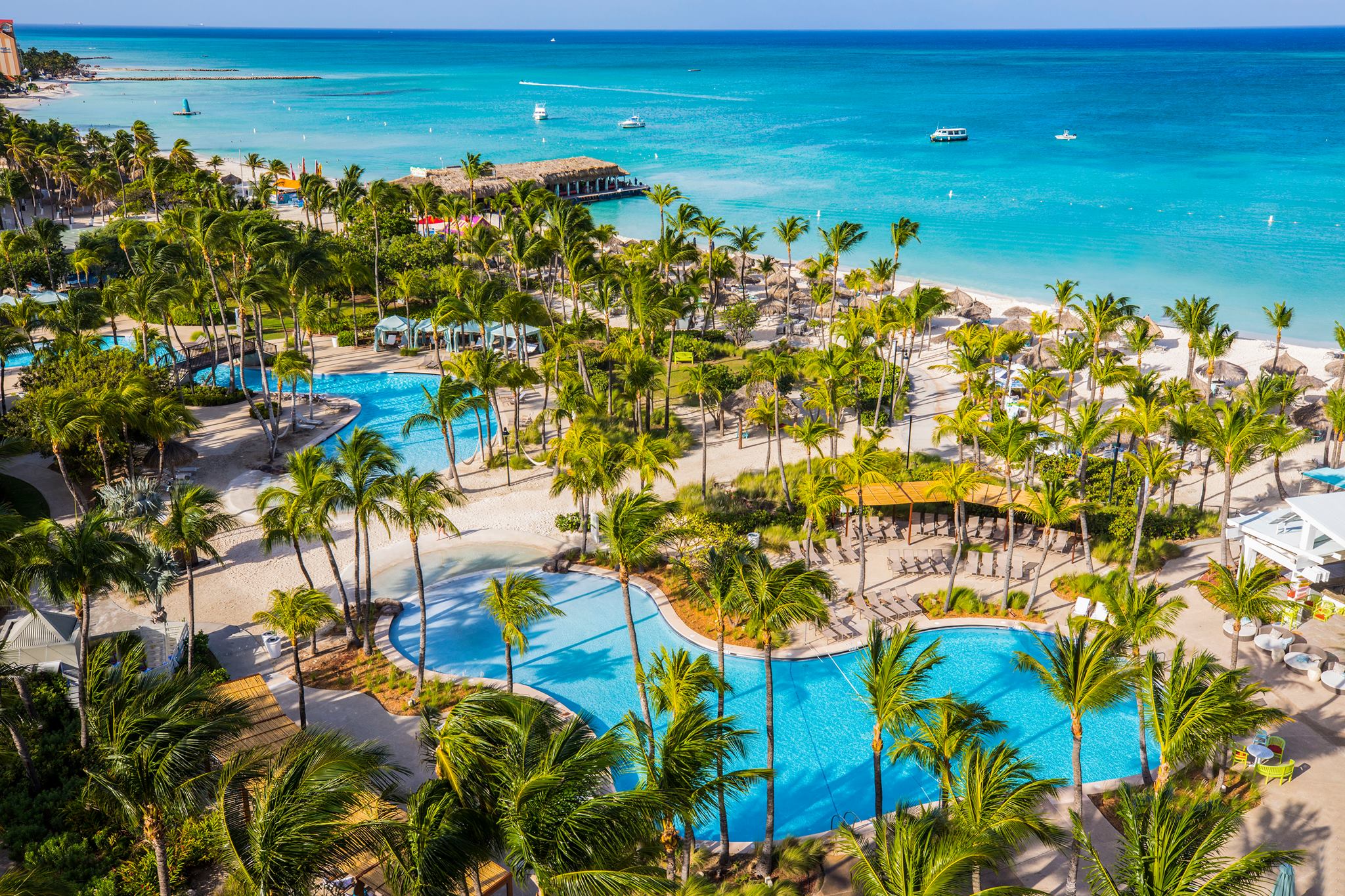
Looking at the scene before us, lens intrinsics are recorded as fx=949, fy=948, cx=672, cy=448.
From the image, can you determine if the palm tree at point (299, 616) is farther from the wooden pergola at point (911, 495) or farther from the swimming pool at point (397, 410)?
the wooden pergola at point (911, 495)

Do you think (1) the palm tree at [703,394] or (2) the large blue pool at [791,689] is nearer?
(2) the large blue pool at [791,689]

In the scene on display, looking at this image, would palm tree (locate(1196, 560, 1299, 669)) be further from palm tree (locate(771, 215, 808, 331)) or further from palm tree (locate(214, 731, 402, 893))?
palm tree (locate(771, 215, 808, 331))

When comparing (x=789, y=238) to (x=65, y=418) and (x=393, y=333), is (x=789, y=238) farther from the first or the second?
(x=65, y=418)

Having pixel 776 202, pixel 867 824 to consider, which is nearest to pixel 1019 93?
pixel 776 202

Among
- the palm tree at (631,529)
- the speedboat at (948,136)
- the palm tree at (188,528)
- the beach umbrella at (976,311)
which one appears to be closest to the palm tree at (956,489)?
the palm tree at (631,529)

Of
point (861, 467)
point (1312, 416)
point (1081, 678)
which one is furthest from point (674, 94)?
point (1081, 678)

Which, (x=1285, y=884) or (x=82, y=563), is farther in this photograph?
(x=82, y=563)
